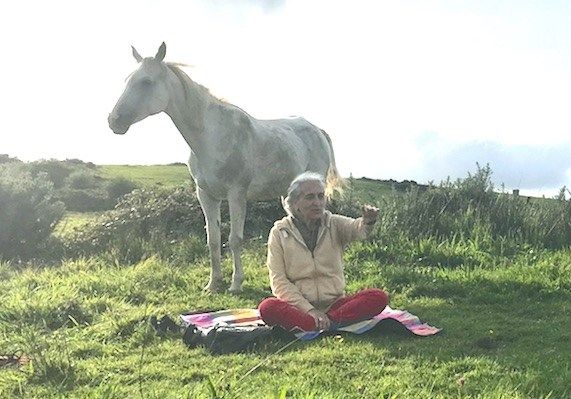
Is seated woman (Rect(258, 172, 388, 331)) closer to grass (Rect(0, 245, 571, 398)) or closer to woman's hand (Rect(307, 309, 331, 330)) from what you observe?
woman's hand (Rect(307, 309, 331, 330))

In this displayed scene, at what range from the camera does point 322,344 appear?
18.1 feet

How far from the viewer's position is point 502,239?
33.0 ft

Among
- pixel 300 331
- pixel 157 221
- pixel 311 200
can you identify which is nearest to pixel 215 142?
pixel 311 200

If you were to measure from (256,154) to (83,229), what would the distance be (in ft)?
27.6

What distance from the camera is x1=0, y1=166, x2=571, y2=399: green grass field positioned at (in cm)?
445

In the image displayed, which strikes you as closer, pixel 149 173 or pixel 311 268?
pixel 311 268

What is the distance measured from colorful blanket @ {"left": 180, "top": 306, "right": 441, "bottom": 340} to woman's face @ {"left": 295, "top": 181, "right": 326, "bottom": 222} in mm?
932

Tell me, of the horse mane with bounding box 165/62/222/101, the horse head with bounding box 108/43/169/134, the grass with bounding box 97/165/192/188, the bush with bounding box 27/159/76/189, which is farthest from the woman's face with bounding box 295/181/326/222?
the bush with bounding box 27/159/76/189

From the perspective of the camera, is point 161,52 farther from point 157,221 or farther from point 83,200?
point 83,200

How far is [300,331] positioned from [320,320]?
0.19 m

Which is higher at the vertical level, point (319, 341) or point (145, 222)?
point (145, 222)

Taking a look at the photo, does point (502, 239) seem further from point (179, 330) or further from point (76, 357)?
point (76, 357)

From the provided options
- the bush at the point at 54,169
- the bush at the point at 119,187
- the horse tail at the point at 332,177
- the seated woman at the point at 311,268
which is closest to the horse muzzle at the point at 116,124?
the seated woman at the point at 311,268

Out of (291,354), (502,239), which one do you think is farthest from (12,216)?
(291,354)
